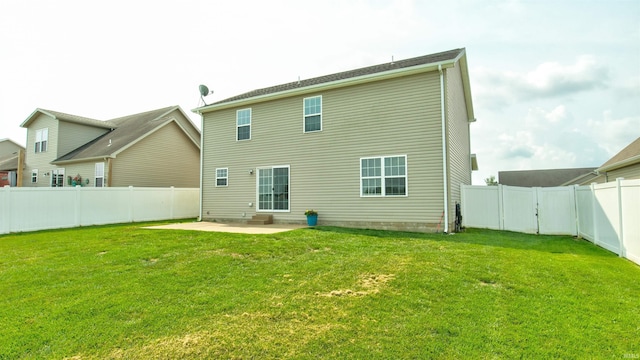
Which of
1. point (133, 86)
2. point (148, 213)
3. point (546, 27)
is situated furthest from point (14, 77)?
point (546, 27)

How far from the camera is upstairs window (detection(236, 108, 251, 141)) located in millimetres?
13508

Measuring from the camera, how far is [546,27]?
9.36m

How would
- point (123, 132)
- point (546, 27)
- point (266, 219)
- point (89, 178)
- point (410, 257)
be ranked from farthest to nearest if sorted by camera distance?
1. point (123, 132)
2. point (89, 178)
3. point (266, 219)
4. point (546, 27)
5. point (410, 257)

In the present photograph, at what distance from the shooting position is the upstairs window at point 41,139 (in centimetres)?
2073

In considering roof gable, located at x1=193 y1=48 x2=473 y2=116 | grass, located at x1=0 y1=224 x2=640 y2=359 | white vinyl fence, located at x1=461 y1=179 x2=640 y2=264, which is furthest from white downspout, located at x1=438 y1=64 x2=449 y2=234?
grass, located at x1=0 y1=224 x2=640 y2=359

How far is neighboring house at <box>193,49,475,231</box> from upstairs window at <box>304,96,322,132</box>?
4 cm

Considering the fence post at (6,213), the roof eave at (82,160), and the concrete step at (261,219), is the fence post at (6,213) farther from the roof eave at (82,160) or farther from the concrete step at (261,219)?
the concrete step at (261,219)

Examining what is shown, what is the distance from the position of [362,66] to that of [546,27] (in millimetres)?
6658

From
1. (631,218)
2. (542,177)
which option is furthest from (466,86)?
(542,177)

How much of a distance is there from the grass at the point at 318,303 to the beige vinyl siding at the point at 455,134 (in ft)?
11.9

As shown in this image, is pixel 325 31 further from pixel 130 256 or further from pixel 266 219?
pixel 130 256

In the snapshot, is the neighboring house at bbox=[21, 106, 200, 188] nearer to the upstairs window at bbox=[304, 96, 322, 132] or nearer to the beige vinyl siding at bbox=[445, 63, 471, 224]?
the upstairs window at bbox=[304, 96, 322, 132]

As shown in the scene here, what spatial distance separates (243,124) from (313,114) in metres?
3.51

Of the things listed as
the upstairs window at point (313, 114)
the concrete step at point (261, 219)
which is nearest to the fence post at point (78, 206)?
the concrete step at point (261, 219)
